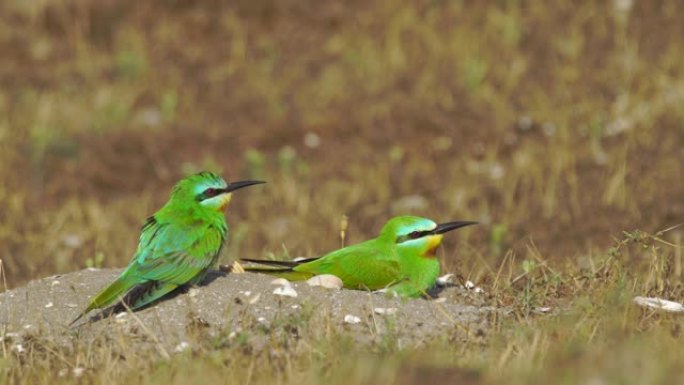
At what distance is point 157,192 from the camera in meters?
11.6

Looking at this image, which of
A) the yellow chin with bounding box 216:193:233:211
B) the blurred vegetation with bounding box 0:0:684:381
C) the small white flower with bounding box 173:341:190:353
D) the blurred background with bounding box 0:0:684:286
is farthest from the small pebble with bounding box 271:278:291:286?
the blurred background with bounding box 0:0:684:286

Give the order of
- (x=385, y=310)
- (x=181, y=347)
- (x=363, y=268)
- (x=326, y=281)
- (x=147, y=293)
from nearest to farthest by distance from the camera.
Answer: (x=181, y=347) < (x=385, y=310) < (x=147, y=293) < (x=326, y=281) < (x=363, y=268)

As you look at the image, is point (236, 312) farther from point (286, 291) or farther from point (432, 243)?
point (432, 243)

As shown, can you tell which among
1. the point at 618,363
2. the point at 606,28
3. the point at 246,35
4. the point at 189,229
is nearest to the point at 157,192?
the point at 246,35

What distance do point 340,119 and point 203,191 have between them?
596 cm

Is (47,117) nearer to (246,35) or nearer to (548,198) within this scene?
(246,35)

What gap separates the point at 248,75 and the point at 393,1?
1.61 metres

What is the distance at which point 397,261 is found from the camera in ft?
21.9

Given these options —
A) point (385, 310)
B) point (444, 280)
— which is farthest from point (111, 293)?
point (444, 280)

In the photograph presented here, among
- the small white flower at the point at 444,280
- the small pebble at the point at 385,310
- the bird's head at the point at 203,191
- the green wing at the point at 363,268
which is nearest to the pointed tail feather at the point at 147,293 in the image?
the bird's head at the point at 203,191

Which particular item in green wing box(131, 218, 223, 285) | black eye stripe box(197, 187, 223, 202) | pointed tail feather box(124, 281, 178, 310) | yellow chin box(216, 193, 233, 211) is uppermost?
black eye stripe box(197, 187, 223, 202)

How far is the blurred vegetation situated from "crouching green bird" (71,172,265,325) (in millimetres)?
2498

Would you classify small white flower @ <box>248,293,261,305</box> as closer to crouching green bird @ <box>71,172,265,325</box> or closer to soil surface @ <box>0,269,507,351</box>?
soil surface @ <box>0,269,507,351</box>

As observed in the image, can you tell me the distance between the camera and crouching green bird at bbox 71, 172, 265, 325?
6.24 meters
